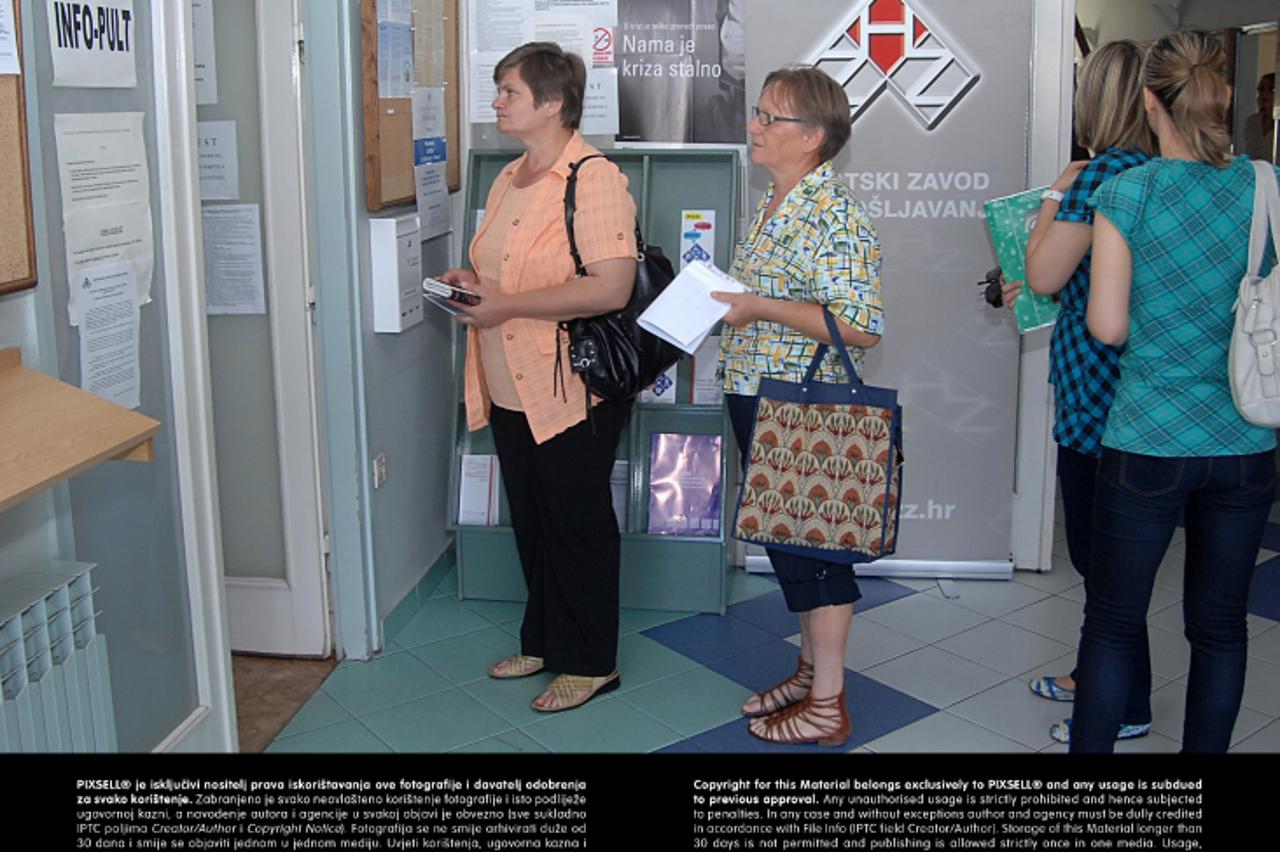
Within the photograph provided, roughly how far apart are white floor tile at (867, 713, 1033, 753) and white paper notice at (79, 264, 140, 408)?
2039mm

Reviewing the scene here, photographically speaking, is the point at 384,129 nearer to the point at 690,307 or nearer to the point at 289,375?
the point at 289,375

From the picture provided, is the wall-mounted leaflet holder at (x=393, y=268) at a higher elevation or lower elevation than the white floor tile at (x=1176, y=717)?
higher

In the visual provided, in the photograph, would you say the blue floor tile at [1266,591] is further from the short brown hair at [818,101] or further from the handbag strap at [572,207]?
the handbag strap at [572,207]

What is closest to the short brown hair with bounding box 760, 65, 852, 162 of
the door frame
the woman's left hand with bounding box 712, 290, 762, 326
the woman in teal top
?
the woman's left hand with bounding box 712, 290, 762, 326

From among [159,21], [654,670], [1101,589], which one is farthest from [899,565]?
[159,21]

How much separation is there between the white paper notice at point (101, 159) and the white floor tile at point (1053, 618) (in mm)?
3022

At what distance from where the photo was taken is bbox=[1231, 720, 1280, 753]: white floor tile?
332cm

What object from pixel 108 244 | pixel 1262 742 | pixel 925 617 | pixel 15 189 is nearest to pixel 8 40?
pixel 15 189

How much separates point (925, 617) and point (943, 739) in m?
0.92

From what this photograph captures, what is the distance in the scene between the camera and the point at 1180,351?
8.18 feet

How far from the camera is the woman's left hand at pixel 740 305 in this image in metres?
2.98

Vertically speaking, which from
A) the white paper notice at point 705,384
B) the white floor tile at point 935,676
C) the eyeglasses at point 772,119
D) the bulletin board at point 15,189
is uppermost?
the eyeglasses at point 772,119

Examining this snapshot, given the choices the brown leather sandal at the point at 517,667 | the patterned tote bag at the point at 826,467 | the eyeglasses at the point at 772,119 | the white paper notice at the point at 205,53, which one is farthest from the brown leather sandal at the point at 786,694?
the white paper notice at the point at 205,53

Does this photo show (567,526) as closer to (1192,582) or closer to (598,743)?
(598,743)
